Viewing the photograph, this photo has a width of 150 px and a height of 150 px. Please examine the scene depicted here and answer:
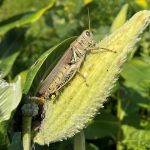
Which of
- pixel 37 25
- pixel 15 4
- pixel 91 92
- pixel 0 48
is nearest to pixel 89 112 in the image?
pixel 91 92

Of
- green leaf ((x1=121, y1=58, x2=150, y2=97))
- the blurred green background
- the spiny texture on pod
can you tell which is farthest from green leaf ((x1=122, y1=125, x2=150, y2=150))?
the spiny texture on pod

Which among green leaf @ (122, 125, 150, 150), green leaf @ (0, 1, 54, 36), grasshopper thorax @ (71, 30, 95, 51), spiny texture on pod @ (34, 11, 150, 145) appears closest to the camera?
spiny texture on pod @ (34, 11, 150, 145)

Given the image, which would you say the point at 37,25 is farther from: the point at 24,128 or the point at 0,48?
the point at 24,128

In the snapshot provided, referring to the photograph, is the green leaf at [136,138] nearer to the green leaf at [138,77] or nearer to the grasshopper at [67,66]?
the green leaf at [138,77]

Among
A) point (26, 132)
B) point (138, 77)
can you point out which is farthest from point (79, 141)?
point (138, 77)

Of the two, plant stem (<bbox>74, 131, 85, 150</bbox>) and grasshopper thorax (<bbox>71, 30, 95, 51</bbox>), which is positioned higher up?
grasshopper thorax (<bbox>71, 30, 95, 51</bbox>)

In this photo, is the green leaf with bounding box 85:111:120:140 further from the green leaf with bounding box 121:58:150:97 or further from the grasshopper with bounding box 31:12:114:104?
the grasshopper with bounding box 31:12:114:104
